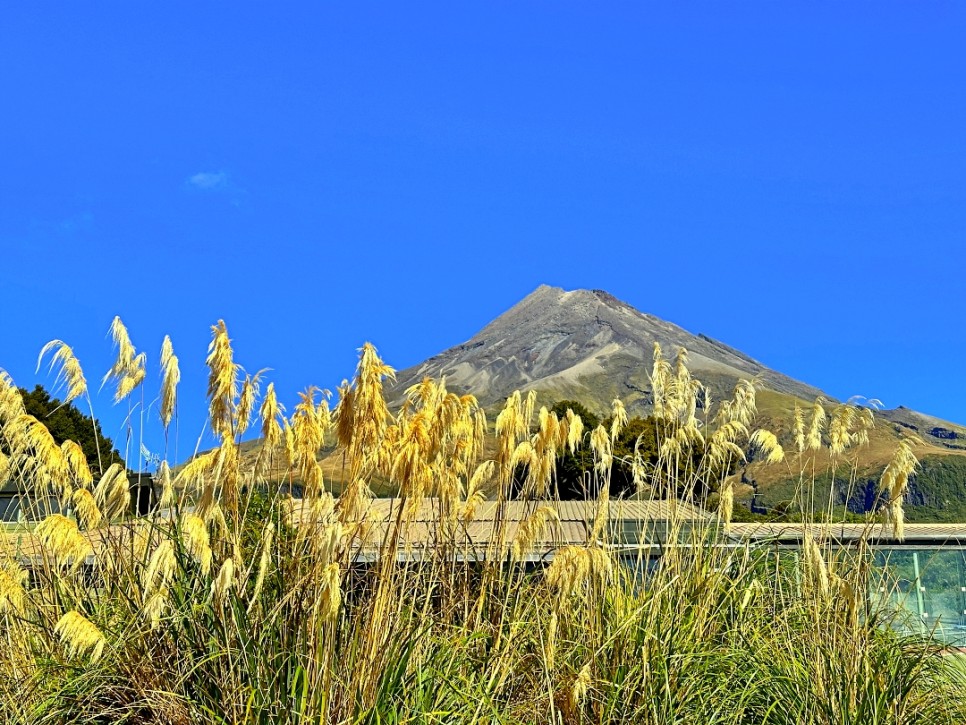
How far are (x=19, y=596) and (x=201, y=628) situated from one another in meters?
1.14

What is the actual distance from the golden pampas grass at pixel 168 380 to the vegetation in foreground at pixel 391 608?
1cm

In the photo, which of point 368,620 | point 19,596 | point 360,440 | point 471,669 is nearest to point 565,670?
point 471,669

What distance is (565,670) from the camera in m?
5.01

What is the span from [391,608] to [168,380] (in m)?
1.51

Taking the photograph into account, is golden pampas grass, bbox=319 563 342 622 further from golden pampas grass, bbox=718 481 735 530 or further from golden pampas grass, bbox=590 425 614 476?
golden pampas grass, bbox=718 481 735 530

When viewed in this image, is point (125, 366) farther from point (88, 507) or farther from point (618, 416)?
point (618, 416)

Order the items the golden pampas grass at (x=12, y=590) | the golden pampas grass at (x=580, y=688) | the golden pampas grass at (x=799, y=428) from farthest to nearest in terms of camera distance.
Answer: the golden pampas grass at (x=799, y=428) < the golden pampas grass at (x=12, y=590) < the golden pampas grass at (x=580, y=688)

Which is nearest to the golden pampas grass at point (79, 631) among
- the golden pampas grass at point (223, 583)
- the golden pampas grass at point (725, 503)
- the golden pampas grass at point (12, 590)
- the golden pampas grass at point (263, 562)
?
the golden pampas grass at point (223, 583)

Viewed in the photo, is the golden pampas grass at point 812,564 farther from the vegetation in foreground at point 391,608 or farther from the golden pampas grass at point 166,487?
the golden pampas grass at point 166,487

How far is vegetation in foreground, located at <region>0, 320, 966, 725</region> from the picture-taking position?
14.0 ft

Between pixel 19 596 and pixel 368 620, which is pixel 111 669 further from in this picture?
pixel 368 620

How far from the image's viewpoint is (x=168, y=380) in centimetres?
468

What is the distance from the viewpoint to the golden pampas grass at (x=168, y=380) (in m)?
4.66

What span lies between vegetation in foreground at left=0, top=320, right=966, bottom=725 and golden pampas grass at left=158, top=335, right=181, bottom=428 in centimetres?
1
